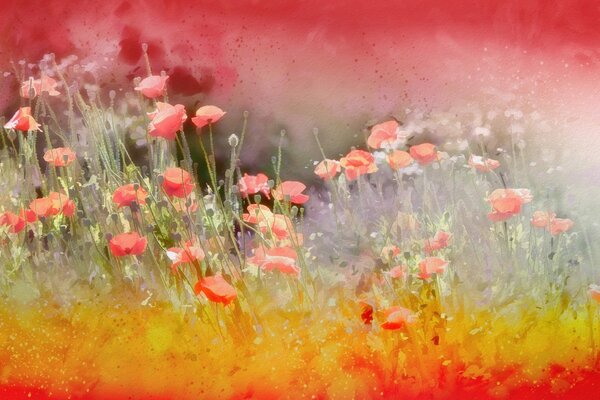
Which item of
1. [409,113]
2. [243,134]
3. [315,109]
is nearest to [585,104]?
[409,113]

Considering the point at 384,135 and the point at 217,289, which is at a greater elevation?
the point at 384,135

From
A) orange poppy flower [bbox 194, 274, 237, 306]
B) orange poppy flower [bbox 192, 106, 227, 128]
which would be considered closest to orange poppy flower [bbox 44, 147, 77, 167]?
orange poppy flower [bbox 192, 106, 227, 128]

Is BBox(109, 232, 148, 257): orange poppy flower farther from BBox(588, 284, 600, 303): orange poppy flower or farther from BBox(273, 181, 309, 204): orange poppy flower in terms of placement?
BBox(588, 284, 600, 303): orange poppy flower

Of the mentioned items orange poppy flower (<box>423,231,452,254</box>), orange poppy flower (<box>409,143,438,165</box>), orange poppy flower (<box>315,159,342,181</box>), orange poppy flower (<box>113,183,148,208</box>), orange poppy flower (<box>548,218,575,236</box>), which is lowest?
orange poppy flower (<box>423,231,452,254</box>)

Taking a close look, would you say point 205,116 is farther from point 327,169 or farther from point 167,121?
point 327,169

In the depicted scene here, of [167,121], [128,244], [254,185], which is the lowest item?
[128,244]

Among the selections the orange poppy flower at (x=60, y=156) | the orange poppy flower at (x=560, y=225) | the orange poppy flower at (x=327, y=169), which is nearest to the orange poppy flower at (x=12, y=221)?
the orange poppy flower at (x=60, y=156)

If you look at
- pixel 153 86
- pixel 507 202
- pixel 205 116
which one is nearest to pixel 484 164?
pixel 507 202
